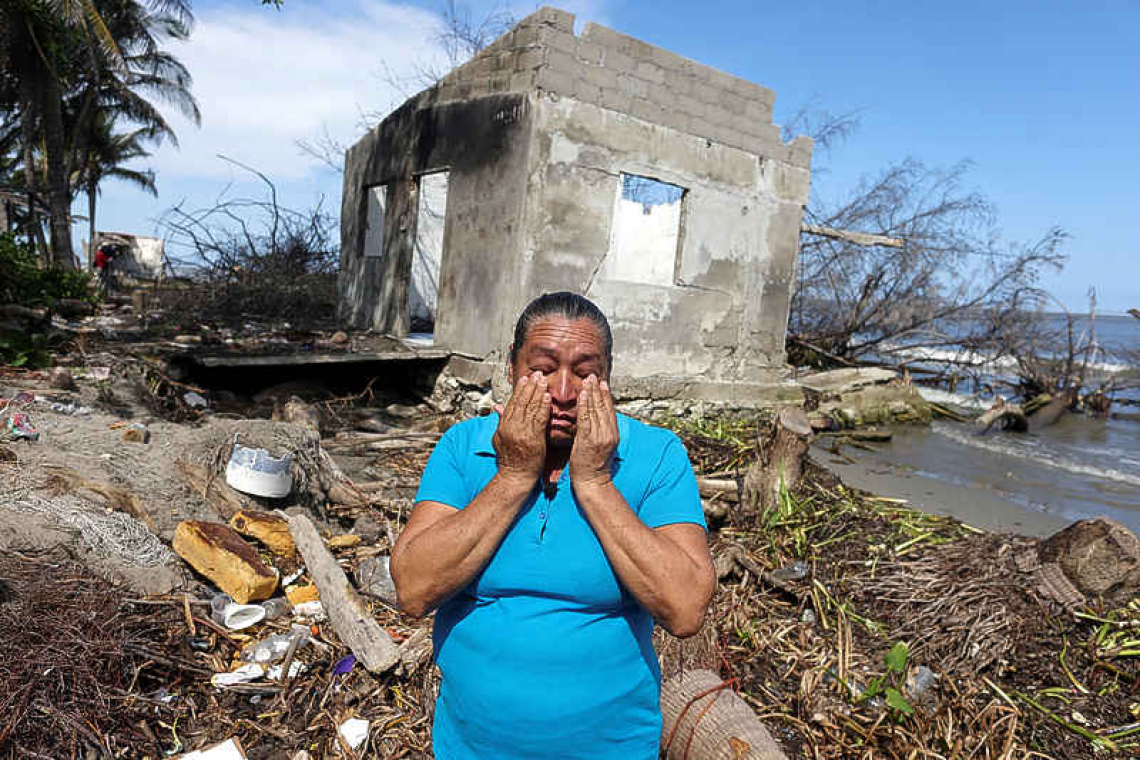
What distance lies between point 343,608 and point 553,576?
243 cm

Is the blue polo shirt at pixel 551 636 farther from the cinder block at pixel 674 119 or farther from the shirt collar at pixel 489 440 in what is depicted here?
the cinder block at pixel 674 119

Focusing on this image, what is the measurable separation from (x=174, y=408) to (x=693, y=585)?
7429 millimetres

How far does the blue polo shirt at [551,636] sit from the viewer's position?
161 cm

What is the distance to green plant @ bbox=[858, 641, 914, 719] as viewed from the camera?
3283 millimetres

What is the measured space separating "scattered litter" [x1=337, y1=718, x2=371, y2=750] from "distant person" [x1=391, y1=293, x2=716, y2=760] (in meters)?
1.52

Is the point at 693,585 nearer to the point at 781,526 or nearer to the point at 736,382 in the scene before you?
the point at 781,526

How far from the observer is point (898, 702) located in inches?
128

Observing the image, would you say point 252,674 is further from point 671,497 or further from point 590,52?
point 590,52

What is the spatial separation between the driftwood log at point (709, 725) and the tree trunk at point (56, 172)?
20256mm

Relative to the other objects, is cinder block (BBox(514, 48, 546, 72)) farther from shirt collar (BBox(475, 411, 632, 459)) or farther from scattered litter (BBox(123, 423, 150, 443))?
shirt collar (BBox(475, 411, 632, 459))

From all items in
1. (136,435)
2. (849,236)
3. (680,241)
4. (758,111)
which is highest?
(758,111)

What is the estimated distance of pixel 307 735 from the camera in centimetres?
305

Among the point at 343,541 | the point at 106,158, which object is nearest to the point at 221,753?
the point at 343,541

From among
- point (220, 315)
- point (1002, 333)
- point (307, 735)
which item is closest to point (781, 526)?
point (307, 735)
